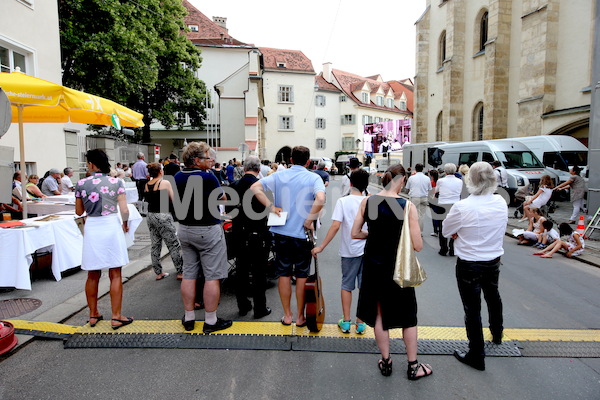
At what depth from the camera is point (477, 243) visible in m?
3.52

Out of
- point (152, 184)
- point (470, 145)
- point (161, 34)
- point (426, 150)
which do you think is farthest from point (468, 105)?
point (152, 184)

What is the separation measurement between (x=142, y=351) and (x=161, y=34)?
25.3m

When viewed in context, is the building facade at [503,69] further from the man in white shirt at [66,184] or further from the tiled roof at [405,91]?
the tiled roof at [405,91]

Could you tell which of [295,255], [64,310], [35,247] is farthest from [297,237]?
[35,247]

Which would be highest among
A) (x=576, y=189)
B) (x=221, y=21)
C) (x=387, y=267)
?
(x=221, y=21)

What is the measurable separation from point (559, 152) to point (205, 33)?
116 feet

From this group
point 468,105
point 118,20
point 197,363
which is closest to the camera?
point 197,363

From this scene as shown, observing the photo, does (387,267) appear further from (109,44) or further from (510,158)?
(109,44)

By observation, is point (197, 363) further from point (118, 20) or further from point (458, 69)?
point (458, 69)

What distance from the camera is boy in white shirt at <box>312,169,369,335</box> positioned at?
3.96 m

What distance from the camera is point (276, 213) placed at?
13.4ft

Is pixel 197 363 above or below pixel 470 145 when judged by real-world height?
below

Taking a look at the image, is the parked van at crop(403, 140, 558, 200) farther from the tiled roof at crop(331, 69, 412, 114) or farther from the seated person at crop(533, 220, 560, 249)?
the tiled roof at crop(331, 69, 412, 114)

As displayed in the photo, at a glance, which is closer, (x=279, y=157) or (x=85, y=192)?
(x=85, y=192)
